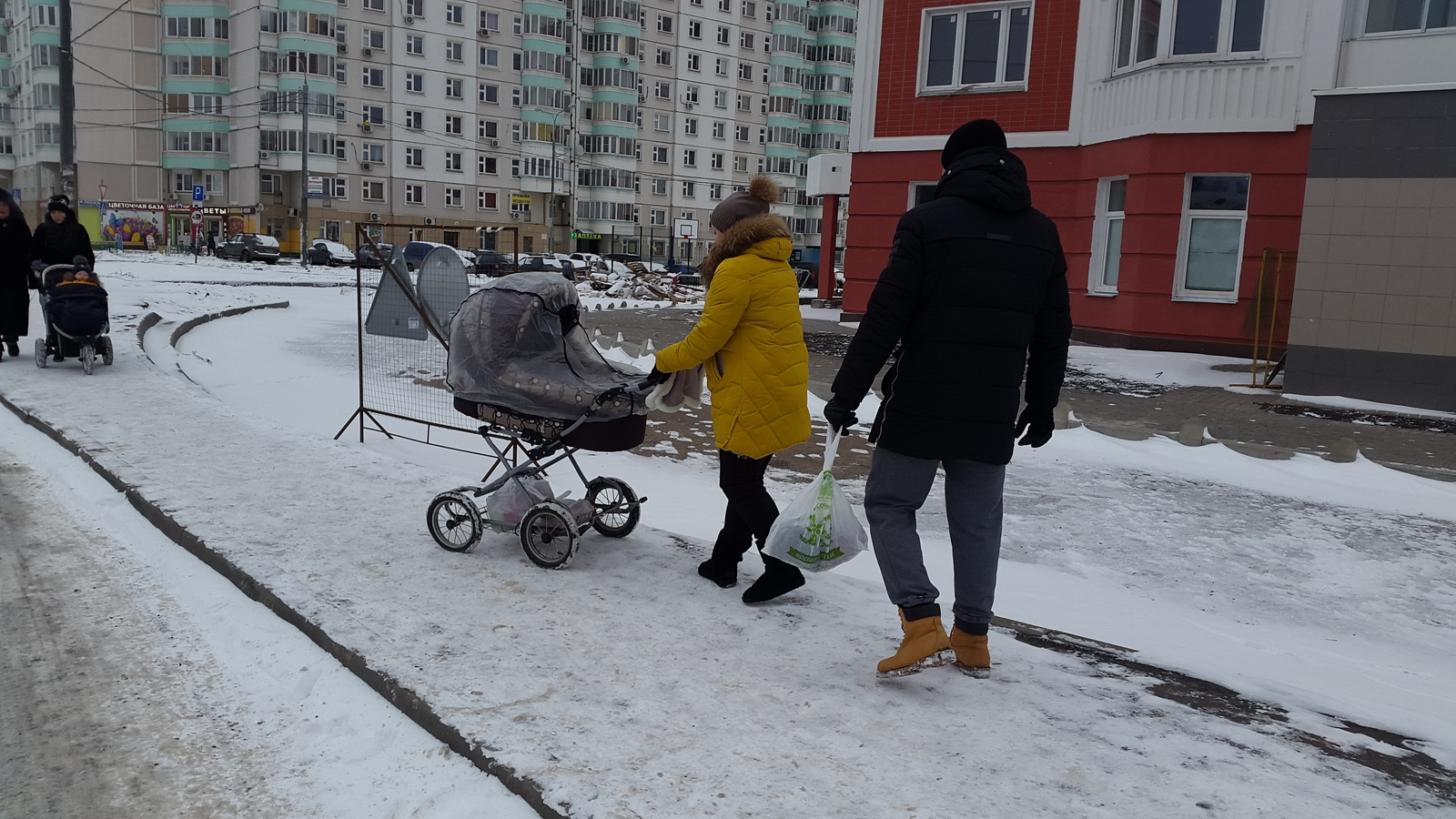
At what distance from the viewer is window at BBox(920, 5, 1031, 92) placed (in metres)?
19.4

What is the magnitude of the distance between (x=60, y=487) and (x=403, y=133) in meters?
68.7

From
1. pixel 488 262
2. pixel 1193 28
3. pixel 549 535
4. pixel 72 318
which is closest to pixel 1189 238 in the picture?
pixel 1193 28

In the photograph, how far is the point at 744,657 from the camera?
4.04 meters

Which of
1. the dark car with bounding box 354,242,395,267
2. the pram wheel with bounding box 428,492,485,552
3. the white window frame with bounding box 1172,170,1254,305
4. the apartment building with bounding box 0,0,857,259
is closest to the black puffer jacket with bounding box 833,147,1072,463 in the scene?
the pram wheel with bounding box 428,492,485,552

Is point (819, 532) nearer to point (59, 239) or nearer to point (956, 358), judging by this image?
point (956, 358)

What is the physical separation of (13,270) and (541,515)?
9129 mm

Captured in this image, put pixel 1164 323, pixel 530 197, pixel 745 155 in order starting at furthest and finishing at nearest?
pixel 745 155 < pixel 530 197 < pixel 1164 323

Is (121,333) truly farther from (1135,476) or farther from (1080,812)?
(1080,812)

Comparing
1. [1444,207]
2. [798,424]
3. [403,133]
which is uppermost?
[403,133]

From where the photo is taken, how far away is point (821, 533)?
161 inches

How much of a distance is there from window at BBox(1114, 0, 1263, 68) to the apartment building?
4774 centimetres

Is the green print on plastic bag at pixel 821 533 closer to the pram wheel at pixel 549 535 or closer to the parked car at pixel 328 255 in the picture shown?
the pram wheel at pixel 549 535

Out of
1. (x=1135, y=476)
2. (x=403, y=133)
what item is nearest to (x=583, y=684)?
(x=1135, y=476)

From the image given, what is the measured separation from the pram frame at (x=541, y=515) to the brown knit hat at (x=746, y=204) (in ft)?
3.01
